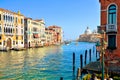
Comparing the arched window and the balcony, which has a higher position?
the arched window

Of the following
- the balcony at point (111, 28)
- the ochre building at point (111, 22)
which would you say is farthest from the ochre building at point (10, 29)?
the balcony at point (111, 28)

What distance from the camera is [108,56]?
18.6 m

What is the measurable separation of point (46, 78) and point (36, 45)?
53.3 meters

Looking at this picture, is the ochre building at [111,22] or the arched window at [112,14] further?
the arched window at [112,14]

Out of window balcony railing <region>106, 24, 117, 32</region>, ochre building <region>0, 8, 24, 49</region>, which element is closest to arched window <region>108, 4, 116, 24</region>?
window balcony railing <region>106, 24, 117, 32</region>

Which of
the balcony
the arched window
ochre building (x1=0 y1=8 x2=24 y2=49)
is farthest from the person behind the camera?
ochre building (x1=0 y1=8 x2=24 y2=49)

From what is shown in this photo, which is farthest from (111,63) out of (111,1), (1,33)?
(1,33)

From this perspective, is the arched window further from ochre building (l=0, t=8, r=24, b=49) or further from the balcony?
ochre building (l=0, t=8, r=24, b=49)

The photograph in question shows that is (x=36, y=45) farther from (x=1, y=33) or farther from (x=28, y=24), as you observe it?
(x=1, y=33)

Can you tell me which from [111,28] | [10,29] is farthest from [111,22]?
[10,29]

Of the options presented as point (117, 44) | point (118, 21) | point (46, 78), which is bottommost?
point (46, 78)

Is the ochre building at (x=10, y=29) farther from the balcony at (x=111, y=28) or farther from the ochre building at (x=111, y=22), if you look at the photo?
the balcony at (x=111, y=28)

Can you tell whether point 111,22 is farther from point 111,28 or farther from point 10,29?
point 10,29

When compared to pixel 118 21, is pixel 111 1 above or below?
above
